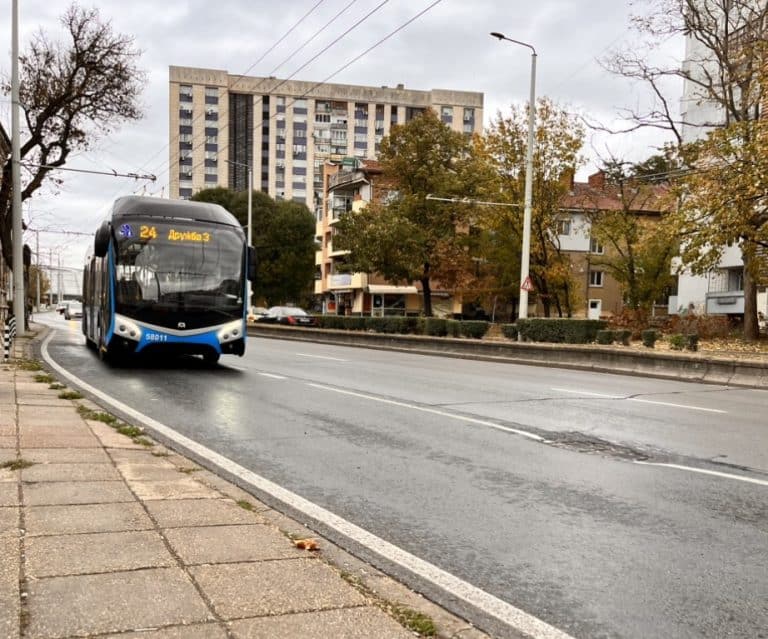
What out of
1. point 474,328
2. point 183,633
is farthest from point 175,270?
point 474,328

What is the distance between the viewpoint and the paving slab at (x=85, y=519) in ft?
14.0

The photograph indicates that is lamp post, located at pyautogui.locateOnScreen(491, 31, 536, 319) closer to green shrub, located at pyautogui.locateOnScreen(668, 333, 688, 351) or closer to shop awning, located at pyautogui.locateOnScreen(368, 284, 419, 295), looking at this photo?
green shrub, located at pyautogui.locateOnScreen(668, 333, 688, 351)

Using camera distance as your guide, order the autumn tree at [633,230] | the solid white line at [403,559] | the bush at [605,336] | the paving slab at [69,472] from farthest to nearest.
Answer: the autumn tree at [633,230]
the bush at [605,336]
the paving slab at [69,472]
the solid white line at [403,559]

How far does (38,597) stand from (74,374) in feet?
39.2

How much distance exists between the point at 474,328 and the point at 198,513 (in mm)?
24707

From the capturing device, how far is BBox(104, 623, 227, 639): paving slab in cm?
294

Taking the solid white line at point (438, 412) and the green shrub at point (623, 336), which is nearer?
the solid white line at point (438, 412)

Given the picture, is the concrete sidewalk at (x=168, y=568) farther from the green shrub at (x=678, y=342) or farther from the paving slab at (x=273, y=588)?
the green shrub at (x=678, y=342)

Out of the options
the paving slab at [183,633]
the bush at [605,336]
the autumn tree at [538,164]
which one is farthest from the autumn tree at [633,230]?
the paving slab at [183,633]

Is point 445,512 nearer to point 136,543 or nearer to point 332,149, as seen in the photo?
point 136,543

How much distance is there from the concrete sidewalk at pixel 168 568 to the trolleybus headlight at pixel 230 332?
934 cm

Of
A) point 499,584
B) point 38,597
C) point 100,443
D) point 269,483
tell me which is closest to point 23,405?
point 100,443

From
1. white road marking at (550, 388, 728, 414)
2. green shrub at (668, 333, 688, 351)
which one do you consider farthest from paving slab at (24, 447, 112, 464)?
green shrub at (668, 333, 688, 351)

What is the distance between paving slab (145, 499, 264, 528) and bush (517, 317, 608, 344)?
20.6m
